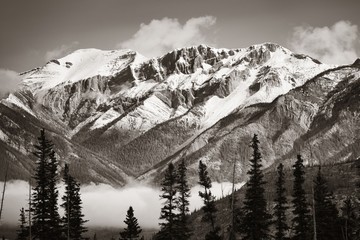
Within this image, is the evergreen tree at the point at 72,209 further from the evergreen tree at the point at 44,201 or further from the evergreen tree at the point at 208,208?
the evergreen tree at the point at 208,208

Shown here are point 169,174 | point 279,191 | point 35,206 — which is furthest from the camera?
point 279,191

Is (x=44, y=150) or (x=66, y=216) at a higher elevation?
(x=44, y=150)

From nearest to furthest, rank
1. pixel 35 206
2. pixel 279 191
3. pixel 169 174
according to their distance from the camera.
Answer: pixel 35 206, pixel 169 174, pixel 279 191

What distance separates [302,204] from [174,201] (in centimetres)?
1651

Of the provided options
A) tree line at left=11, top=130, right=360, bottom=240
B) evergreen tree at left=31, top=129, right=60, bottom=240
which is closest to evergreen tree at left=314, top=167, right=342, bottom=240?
tree line at left=11, top=130, right=360, bottom=240

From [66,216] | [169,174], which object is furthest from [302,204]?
[66,216]

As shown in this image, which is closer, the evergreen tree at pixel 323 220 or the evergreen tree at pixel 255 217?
the evergreen tree at pixel 255 217

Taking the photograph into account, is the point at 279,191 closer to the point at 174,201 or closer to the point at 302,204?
the point at 302,204

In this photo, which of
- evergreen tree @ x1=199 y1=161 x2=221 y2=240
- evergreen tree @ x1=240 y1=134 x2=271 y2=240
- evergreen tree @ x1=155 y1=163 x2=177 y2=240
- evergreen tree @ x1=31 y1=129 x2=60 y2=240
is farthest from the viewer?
evergreen tree @ x1=199 y1=161 x2=221 y2=240

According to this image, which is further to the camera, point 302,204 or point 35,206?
point 302,204

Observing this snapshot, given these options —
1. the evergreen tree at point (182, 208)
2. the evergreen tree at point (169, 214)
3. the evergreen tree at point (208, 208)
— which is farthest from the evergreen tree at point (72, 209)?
the evergreen tree at point (208, 208)

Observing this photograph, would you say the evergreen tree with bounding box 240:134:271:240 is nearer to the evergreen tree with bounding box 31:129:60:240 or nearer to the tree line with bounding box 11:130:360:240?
the tree line with bounding box 11:130:360:240

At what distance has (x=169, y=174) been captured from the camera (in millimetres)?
78750

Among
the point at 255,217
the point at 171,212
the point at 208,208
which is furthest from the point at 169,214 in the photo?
the point at 255,217
